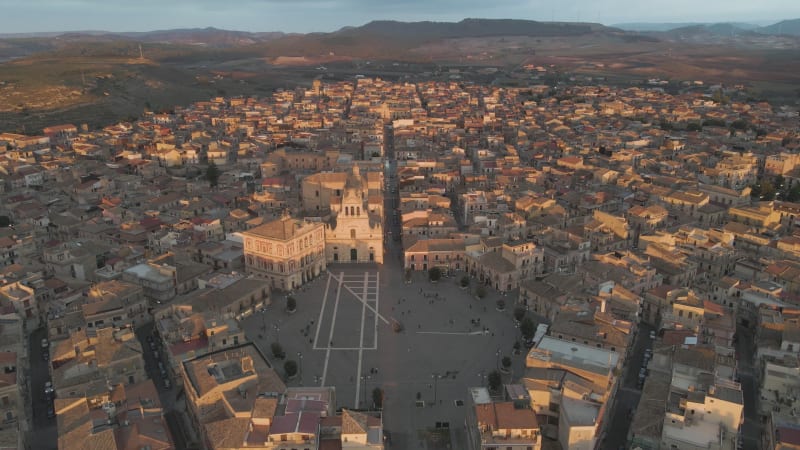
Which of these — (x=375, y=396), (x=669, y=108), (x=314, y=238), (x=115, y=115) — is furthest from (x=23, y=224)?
(x=669, y=108)

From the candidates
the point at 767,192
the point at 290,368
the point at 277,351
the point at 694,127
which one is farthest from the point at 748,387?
the point at 694,127

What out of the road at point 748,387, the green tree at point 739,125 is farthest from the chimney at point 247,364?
the green tree at point 739,125

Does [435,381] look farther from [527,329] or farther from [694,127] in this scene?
[694,127]

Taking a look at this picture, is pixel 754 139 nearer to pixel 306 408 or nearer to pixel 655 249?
pixel 655 249

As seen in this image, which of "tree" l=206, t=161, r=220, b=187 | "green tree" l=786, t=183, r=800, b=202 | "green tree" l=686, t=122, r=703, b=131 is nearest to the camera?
"green tree" l=786, t=183, r=800, b=202

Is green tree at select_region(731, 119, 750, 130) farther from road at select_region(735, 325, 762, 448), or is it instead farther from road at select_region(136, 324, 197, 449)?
road at select_region(136, 324, 197, 449)

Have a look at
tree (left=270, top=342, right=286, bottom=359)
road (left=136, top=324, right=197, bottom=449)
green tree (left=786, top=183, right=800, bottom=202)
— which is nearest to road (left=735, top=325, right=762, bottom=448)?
tree (left=270, top=342, right=286, bottom=359)
